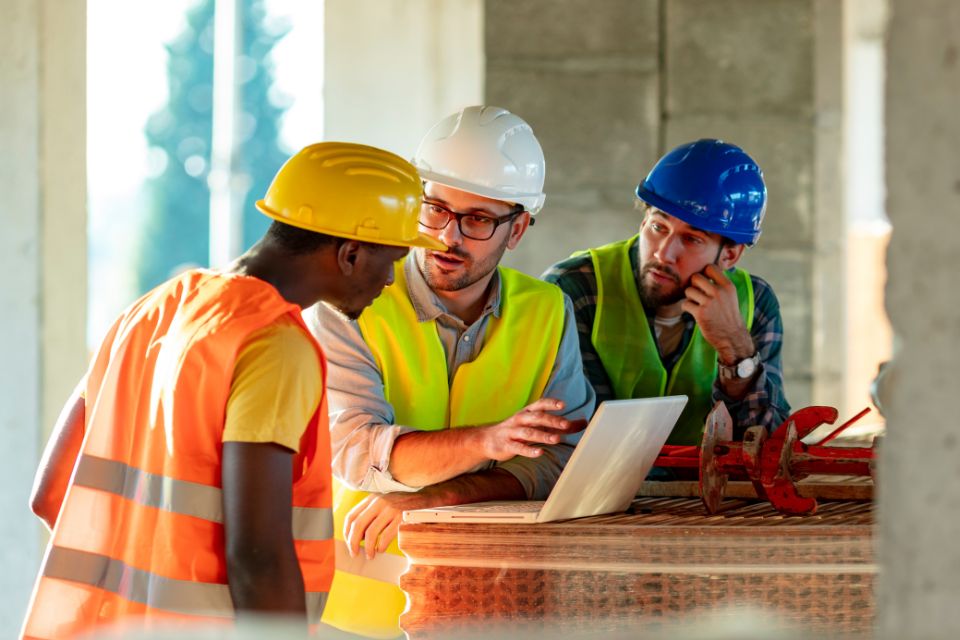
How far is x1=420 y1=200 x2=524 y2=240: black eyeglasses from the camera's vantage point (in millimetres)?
3945

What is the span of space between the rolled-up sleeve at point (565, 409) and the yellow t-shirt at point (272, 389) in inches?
42.2

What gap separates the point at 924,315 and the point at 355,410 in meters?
2.15

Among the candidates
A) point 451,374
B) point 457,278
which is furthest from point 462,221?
point 451,374

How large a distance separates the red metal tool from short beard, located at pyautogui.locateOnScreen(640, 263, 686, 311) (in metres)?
1.09

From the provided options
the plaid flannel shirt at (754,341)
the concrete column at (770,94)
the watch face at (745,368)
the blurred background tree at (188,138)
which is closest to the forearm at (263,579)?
the plaid flannel shirt at (754,341)

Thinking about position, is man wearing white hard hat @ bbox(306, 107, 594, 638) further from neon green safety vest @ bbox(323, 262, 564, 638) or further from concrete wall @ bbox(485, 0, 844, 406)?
concrete wall @ bbox(485, 0, 844, 406)

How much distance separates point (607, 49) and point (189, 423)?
512cm

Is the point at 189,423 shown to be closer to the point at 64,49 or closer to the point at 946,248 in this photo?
the point at 946,248

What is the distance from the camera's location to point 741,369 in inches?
169

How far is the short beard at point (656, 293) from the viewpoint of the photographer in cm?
446

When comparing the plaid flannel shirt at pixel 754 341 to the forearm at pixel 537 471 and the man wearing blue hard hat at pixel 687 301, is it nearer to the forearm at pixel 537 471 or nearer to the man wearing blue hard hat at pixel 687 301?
the man wearing blue hard hat at pixel 687 301

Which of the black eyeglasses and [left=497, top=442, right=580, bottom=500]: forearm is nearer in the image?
[left=497, top=442, right=580, bottom=500]: forearm

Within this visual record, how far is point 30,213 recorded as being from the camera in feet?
17.8

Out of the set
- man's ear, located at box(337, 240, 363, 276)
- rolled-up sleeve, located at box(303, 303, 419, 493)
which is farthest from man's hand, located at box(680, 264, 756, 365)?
man's ear, located at box(337, 240, 363, 276)
